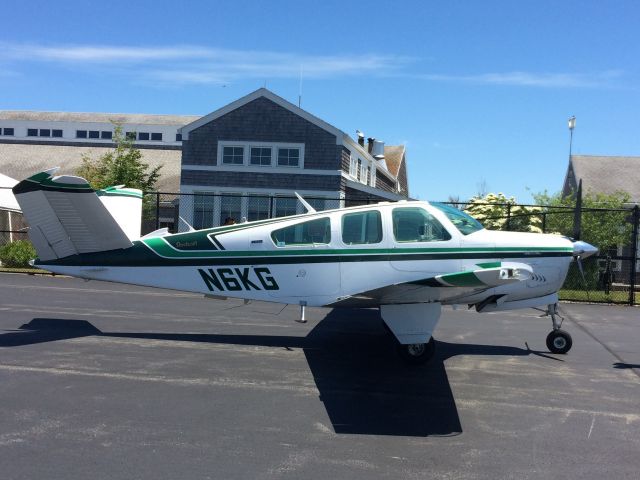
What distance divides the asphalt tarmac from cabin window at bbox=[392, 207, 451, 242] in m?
1.71

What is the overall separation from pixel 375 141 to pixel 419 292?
34255mm

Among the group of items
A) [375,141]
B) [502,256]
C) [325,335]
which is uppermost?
[375,141]

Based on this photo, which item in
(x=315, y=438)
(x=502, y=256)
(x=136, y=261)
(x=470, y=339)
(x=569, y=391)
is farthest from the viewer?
(x=470, y=339)

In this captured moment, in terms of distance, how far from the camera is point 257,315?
1170 cm

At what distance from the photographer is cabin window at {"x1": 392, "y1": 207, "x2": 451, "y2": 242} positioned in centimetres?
775

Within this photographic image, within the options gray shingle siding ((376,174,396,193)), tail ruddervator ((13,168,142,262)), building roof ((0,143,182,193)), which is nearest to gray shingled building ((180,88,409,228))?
building roof ((0,143,182,193))

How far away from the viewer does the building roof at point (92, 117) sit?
67312 mm

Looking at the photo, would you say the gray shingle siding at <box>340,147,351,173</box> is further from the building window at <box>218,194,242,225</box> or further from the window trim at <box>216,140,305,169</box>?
the building window at <box>218,194,242,225</box>

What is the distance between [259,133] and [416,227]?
1936 centimetres

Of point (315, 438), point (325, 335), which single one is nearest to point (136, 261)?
point (325, 335)

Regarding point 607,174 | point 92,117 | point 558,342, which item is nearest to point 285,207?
point 558,342

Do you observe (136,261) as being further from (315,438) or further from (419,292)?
(315,438)

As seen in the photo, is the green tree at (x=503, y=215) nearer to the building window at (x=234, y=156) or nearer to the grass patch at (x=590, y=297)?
the grass patch at (x=590, y=297)

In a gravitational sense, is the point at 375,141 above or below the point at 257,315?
above
